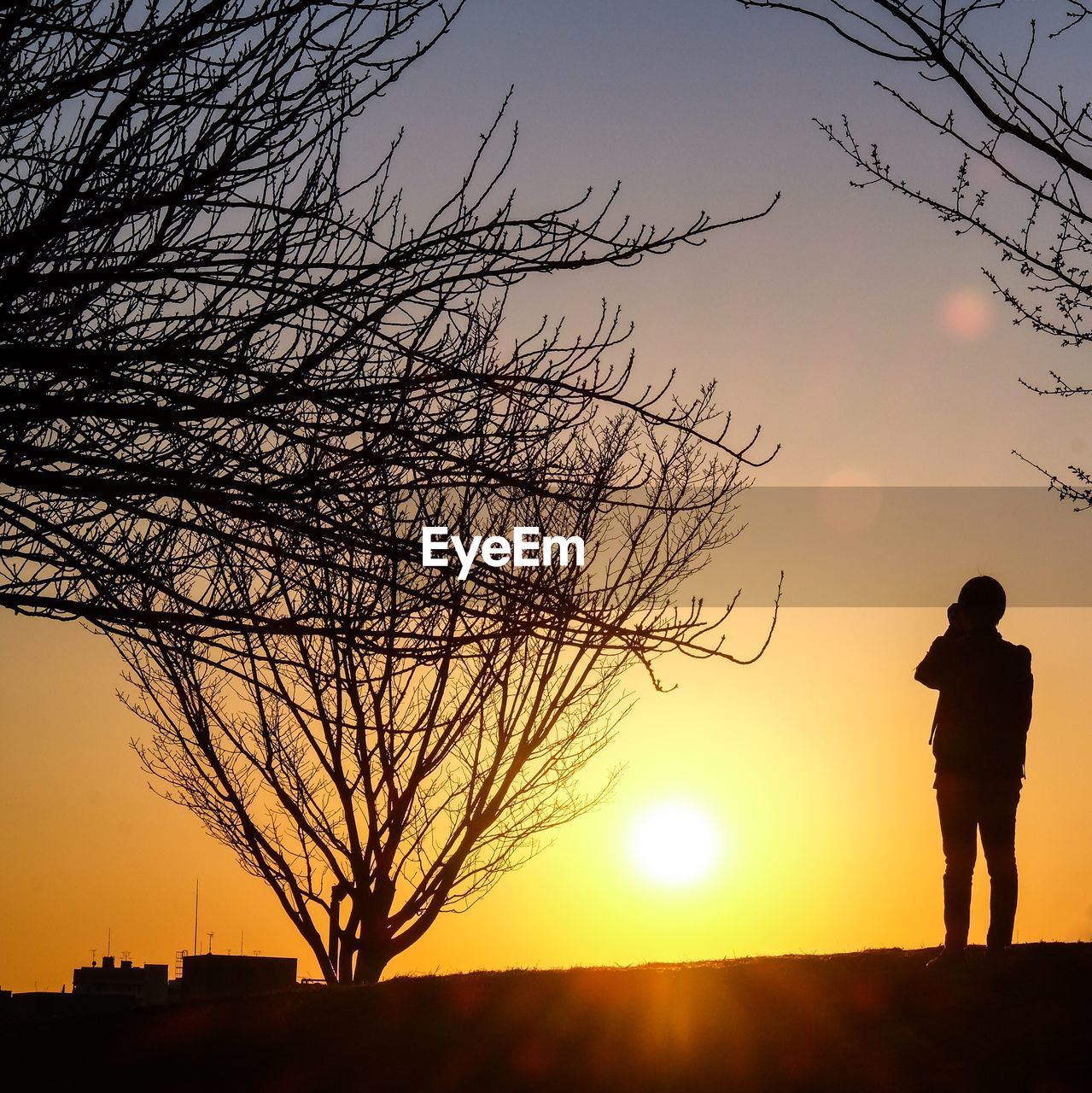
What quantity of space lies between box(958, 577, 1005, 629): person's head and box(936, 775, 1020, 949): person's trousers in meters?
0.79

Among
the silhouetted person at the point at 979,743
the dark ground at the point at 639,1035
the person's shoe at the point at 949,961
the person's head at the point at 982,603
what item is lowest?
the dark ground at the point at 639,1035

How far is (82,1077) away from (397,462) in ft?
15.1

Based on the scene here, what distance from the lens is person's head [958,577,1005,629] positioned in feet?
21.9

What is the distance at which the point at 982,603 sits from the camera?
6.67m

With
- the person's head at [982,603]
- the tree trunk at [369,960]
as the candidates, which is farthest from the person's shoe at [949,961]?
the tree trunk at [369,960]

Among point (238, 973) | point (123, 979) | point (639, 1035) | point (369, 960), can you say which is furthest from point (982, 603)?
point (123, 979)

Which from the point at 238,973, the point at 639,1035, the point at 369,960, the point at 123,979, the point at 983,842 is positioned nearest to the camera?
the point at 639,1035

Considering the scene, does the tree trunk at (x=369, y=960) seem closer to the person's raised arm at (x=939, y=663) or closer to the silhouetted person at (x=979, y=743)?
the silhouetted person at (x=979, y=743)

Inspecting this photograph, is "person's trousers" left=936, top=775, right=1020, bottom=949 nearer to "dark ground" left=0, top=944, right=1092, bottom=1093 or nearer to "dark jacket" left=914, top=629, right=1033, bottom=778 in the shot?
"dark jacket" left=914, top=629, right=1033, bottom=778

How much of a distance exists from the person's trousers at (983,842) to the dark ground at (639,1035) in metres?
0.33

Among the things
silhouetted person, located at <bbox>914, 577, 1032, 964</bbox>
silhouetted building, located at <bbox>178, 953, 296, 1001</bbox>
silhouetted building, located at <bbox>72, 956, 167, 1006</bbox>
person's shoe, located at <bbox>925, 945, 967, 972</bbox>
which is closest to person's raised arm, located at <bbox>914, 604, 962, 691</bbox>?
silhouetted person, located at <bbox>914, 577, 1032, 964</bbox>

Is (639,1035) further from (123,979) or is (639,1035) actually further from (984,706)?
(123,979)

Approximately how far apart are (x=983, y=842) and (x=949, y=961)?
2.41 ft

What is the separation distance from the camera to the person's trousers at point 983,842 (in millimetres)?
6594
